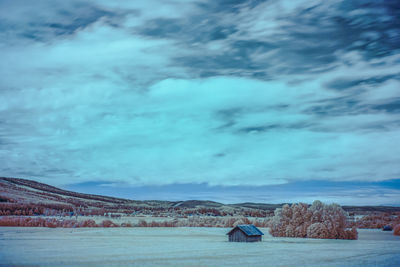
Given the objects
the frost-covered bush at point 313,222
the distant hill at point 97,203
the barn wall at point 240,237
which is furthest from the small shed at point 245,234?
the distant hill at point 97,203

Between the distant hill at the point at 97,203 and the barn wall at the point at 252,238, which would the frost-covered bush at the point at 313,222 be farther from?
the distant hill at the point at 97,203

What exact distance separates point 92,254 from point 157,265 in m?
7.41

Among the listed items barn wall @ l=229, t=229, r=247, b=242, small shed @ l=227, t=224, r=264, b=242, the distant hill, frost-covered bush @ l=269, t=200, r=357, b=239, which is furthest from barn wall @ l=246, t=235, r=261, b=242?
the distant hill

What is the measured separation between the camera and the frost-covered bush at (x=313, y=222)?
179ft

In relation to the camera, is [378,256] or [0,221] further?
[0,221]

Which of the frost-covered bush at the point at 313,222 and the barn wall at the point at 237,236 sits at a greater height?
the frost-covered bush at the point at 313,222

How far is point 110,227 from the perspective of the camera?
74.6 m

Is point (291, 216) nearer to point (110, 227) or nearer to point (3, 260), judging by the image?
point (110, 227)

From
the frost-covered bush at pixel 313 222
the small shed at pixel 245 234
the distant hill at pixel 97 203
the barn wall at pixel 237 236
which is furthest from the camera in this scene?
the distant hill at pixel 97 203

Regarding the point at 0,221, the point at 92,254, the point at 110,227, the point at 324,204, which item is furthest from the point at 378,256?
the point at 0,221

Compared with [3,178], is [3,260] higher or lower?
lower

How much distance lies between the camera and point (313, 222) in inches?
2253

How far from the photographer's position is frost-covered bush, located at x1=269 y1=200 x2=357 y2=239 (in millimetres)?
54688

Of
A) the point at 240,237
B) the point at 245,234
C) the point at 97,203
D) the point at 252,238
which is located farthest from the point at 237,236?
the point at 97,203
